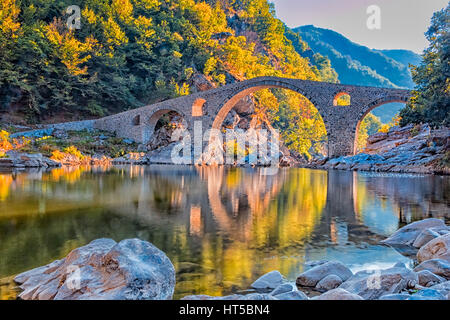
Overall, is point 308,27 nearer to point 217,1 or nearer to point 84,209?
point 217,1

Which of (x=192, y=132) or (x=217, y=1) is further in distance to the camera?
(x=217, y=1)

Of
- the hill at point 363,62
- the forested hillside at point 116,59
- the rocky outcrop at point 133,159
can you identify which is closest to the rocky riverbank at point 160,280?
the rocky outcrop at point 133,159

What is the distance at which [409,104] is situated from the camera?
65.0ft

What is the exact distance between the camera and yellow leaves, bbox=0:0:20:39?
27.7 m

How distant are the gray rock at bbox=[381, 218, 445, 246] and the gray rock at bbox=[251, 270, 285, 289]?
7.32 ft

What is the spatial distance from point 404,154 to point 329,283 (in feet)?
58.1

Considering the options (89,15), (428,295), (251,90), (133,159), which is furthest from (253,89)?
(428,295)

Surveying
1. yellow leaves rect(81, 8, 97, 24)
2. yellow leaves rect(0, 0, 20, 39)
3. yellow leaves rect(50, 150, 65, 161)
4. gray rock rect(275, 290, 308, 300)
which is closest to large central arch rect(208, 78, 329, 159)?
yellow leaves rect(50, 150, 65, 161)

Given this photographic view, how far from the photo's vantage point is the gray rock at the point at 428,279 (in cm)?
326

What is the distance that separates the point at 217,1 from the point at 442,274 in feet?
159

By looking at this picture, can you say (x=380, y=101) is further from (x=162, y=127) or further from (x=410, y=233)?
(x=410, y=233)

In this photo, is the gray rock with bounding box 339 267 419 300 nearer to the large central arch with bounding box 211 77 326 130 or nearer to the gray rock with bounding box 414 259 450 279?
the gray rock with bounding box 414 259 450 279

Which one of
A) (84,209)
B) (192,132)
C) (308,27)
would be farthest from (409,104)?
(308,27)

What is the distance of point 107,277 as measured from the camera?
2.93 m
